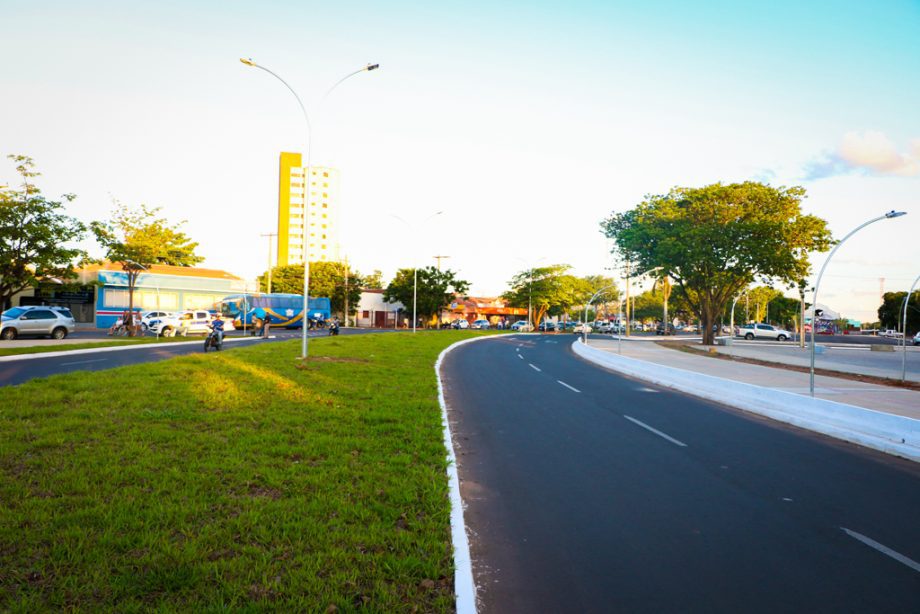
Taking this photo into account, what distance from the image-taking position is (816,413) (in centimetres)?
1010

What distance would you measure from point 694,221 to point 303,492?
38829 mm

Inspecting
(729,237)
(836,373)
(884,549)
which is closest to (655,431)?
(884,549)

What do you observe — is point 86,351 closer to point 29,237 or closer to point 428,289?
point 29,237

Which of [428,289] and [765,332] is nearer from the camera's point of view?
[765,332]

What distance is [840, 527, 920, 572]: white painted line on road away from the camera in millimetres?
4145

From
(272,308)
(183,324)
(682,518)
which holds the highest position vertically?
(272,308)

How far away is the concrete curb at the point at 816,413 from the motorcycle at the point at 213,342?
17832 mm

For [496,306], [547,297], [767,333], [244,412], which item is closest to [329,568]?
[244,412]

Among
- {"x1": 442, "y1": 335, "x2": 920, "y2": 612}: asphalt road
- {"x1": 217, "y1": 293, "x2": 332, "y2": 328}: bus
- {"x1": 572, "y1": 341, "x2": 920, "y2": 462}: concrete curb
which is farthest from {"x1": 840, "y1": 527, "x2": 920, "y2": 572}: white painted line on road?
{"x1": 217, "y1": 293, "x2": 332, "y2": 328}: bus

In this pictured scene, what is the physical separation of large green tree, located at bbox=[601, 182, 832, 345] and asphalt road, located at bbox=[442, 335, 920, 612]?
27.8 metres

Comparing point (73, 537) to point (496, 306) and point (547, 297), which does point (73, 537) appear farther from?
point (496, 306)

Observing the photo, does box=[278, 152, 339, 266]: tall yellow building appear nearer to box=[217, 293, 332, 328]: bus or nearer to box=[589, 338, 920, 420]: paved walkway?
box=[217, 293, 332, 328]: bus

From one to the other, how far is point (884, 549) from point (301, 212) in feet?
428

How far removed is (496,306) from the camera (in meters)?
98.2
